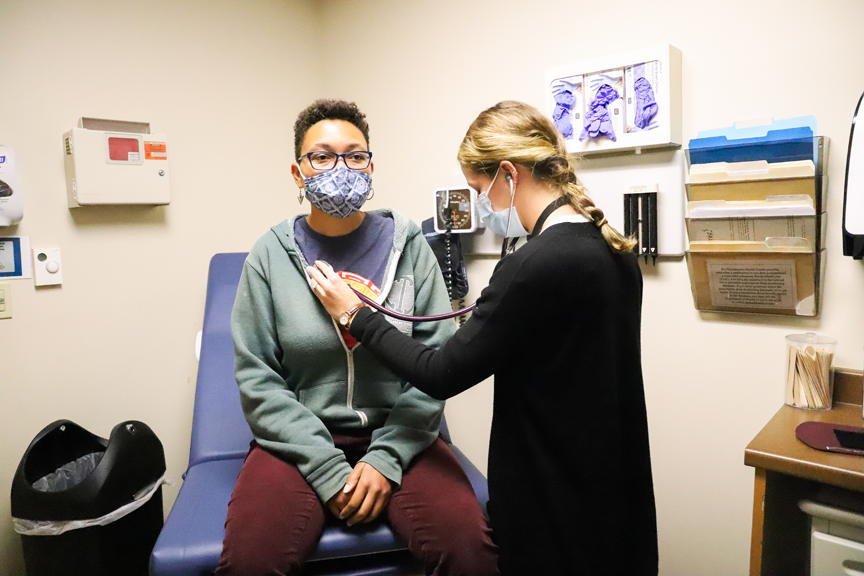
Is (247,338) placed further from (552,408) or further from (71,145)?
(71,145)

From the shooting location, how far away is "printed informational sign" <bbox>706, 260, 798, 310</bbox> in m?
1.38

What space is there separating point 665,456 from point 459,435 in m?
0.78

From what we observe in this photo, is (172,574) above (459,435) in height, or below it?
above

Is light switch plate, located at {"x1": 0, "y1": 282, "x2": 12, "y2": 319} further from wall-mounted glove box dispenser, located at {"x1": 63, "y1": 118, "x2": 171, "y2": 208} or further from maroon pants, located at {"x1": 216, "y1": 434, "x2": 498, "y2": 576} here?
maroon pants, located at {"x1": 216, "y1": 434, "x2": 498, "y2": 576}

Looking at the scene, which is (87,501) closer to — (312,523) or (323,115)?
(312,523)

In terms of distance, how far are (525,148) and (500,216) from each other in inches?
6.7

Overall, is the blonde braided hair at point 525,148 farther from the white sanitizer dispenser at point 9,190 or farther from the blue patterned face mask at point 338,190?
the white sanitizer dispenser at point 9,190

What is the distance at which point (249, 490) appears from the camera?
1.15 meters

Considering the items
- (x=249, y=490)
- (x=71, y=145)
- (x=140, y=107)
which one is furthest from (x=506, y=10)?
(x=249, y=490)

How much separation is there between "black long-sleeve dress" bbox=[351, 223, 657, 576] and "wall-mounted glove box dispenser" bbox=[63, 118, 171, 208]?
1286 millimetres

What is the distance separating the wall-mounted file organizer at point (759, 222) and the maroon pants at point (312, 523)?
851mm

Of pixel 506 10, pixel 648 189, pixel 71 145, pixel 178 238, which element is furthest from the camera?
pixel 178 238

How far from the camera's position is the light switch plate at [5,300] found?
1.68 m

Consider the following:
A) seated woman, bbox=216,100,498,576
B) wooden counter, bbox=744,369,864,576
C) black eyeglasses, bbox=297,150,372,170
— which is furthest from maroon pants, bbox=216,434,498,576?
black eyeglasses, bbox=297,150,372,170
